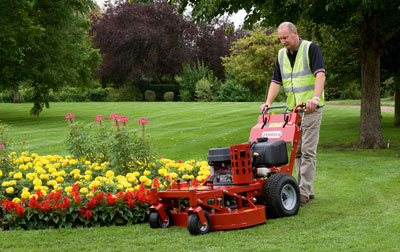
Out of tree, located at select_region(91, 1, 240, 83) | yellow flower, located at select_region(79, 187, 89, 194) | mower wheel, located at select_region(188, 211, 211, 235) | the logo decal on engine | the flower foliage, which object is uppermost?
tree, located at select_region(91, 1, 240, 83)

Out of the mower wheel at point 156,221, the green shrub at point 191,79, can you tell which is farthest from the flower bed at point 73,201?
the green shrub at point 191,79

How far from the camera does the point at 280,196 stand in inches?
201

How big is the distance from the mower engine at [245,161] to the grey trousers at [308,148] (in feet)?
2.10

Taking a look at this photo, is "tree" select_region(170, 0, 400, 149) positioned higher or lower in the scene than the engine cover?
higher

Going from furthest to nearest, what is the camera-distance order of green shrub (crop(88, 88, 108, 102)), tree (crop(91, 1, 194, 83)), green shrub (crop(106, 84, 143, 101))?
green shrub (crop(88, 88, 108, 102))
green shrub (crop(106, 84, 143, 101))
tree (crop(91, 1, 194, 83))

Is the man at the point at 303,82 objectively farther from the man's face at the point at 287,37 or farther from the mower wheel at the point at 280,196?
the mower wheel at the point at 280,196

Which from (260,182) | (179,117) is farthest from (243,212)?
(179,117)

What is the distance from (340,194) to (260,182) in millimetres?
1691

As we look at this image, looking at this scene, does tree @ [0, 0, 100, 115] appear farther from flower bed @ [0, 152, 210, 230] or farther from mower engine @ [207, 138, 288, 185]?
mower engine @ [207, 138, 288, 185]

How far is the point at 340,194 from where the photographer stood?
6.38 meters

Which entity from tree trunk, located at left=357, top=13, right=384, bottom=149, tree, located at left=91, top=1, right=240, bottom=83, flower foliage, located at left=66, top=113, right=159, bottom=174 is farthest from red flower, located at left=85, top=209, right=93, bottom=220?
tree, located at left=91, top=1, right=240, bottom=83

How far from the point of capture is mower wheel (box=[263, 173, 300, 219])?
16.6 feet

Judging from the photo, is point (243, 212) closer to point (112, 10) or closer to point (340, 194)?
point (340, 194)

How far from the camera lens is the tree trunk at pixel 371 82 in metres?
11.5
